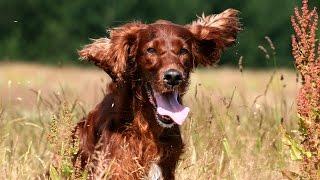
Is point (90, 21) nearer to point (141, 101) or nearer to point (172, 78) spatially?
point (141, 101)

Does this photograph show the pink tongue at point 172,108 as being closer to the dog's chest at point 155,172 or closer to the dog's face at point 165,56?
the dog's face at point 165,56

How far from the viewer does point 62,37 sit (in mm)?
40844

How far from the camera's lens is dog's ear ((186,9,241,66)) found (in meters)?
6.98

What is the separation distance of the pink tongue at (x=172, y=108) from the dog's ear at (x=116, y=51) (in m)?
0.38

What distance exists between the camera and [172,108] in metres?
6.31

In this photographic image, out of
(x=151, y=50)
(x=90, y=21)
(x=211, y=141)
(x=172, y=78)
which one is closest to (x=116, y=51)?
(x=151, y=50)

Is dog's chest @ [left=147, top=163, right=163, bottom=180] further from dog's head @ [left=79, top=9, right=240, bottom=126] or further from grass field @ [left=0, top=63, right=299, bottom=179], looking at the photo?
grass field @ [left=0, top=63, right=299, bottom=179]

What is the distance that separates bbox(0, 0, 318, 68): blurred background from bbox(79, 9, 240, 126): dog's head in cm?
3288

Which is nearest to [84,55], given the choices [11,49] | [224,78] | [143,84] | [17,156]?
[143,84]

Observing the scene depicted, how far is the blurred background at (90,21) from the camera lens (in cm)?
4050

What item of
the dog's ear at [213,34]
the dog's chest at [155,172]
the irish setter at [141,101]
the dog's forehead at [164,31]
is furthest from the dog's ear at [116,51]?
the dog's chest at [155,172]

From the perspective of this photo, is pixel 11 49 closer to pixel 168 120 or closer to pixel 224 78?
pixel 224 78

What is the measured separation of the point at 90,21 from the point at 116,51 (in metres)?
34.4

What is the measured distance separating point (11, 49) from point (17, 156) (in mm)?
32266
